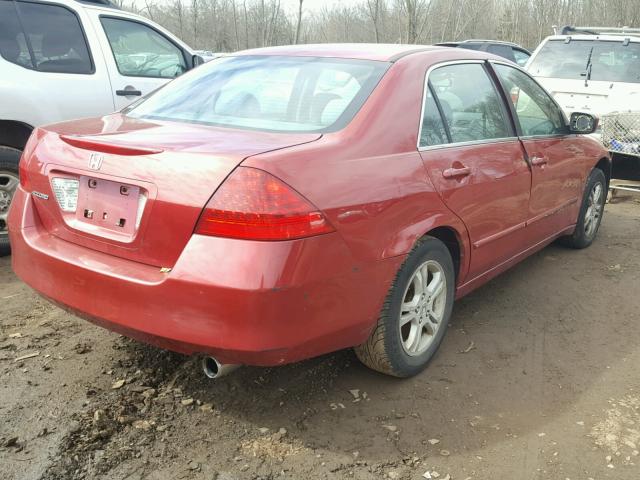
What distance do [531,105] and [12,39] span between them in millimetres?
3990

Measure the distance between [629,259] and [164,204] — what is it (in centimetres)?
431

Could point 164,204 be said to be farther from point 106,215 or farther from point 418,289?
point 418,289

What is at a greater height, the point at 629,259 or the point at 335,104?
the point at 335,104

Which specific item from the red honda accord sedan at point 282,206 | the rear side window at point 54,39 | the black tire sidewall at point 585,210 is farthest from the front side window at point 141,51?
the black tire sidewall at point 585,210

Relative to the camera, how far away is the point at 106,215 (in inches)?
95.3

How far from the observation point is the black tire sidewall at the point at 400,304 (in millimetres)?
2744

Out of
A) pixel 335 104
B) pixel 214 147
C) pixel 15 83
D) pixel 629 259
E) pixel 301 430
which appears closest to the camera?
pixel 214 147

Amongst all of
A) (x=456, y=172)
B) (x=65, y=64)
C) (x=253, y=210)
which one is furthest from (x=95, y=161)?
(x=65, y=64)

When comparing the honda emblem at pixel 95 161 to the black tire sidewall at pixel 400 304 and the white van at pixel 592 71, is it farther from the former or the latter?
the white van at pixel 592 71

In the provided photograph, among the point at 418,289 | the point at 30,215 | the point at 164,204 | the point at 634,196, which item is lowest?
the point at 634,196

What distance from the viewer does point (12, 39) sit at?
482 centimetres

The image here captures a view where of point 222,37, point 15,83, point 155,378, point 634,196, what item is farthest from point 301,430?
point 222,37

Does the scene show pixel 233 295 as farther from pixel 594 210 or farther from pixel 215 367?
pixel 594 210

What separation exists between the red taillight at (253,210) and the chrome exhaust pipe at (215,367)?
536mm
